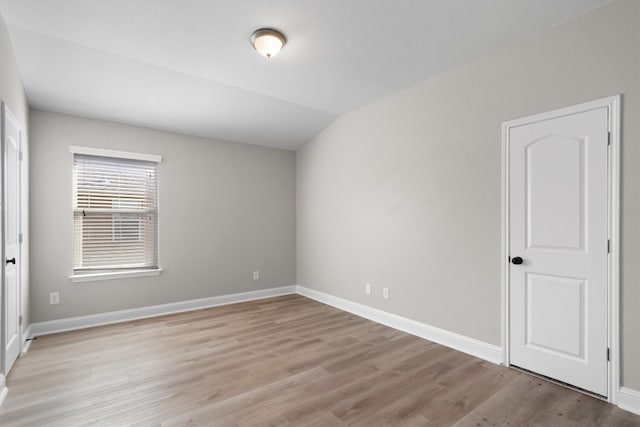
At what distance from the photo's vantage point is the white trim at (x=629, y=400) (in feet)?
6.84

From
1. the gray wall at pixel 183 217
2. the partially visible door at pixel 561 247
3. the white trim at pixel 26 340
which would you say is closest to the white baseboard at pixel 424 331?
the partially visible door at pixel 561 247

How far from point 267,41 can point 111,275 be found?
3.31 metres

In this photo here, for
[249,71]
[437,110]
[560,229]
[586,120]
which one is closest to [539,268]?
[560,229]

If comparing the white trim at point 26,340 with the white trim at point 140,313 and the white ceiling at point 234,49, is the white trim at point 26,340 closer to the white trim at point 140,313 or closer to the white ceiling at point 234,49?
the white trim at point 140,313

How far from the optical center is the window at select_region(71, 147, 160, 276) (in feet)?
12.5

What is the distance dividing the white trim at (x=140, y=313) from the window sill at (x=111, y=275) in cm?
43

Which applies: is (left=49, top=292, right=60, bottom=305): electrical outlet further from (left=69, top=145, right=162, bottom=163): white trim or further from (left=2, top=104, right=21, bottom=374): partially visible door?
(left=69, top=145, right=162, bottom=163): white trim

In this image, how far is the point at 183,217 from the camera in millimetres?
4461

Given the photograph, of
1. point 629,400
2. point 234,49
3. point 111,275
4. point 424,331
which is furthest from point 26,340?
point 629,400

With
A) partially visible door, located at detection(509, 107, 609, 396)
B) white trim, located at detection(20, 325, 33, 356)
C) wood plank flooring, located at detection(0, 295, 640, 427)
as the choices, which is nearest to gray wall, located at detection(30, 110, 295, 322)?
white trim, located at detection(20, 325, 33, 356)

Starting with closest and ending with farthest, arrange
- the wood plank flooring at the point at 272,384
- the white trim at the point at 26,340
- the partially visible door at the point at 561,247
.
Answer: the wood plank flooring at the point at 272,384 < the partially visible door at the point at 561,247 < the white trim at the point at 26,340

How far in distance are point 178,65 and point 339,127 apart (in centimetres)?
226

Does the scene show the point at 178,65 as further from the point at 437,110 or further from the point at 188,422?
the point at 188,422

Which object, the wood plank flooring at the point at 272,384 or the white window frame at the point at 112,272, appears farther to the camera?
the white window frame at the point at 112,272
